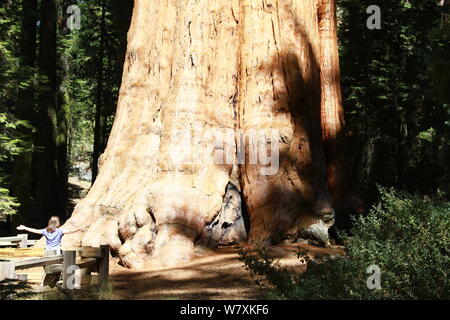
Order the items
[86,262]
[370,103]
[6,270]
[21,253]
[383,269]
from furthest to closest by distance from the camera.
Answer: [370,103] → [21,253] → [86,262] → [383,269] → [6,270]

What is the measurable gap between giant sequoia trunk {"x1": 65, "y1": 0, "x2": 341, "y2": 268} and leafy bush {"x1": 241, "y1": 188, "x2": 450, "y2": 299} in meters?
2.52

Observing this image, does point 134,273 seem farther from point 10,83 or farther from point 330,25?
point 330,25

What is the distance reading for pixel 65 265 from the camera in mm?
7145

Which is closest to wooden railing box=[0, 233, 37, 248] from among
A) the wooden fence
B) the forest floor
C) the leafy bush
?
the forest floor

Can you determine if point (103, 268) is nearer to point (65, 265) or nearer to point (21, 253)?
point (65, 265)

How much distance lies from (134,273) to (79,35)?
70.2 ft

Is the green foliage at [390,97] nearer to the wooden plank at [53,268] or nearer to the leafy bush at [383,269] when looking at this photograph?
the leafy bush at [383,269]

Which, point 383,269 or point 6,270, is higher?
point 6,270

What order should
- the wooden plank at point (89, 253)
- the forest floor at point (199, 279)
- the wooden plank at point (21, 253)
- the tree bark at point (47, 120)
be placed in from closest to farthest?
the forest floor at point (199, 279), the wooden plank at point (89, 253), the wooden plank at point (21, 253), the tree bark at point (47, 120)

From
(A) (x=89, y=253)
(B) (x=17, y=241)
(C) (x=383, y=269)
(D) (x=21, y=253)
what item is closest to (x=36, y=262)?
(A) (x=89, y=253)

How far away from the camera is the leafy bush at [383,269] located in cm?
640

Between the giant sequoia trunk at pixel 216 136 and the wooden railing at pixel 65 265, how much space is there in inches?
68.6

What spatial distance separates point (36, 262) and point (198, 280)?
8.44ft

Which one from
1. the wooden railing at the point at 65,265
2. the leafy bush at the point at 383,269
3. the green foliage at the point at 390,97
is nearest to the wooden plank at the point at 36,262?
the wooden railing at the point at 65,265
